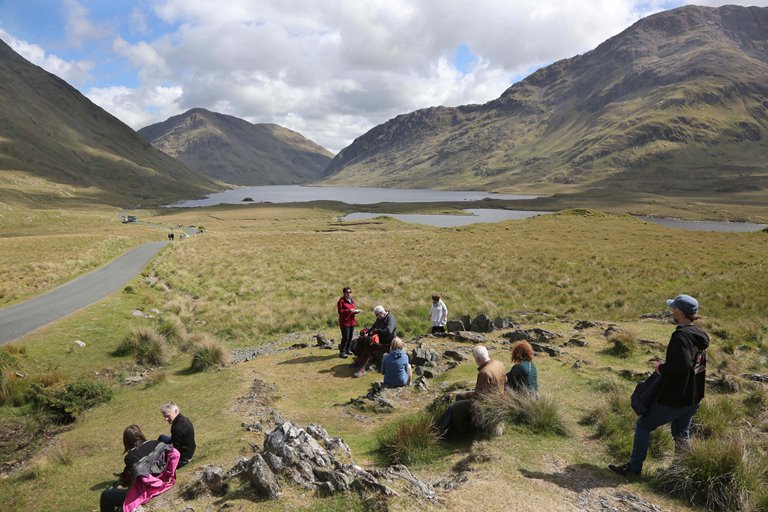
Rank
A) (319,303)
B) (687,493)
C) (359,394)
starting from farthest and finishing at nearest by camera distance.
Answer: (319,303) → (359,394) → (687,493)

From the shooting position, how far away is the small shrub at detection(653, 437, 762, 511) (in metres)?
6.16

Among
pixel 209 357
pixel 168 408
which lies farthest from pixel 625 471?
pixel 209 357

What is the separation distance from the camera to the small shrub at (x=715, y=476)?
6156 mm

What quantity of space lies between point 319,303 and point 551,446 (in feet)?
67.2

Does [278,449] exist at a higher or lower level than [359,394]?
higher

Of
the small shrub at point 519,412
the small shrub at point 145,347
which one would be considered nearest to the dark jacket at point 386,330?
the small shrub at point 519,412

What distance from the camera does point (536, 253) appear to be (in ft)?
147

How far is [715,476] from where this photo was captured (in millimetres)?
6395

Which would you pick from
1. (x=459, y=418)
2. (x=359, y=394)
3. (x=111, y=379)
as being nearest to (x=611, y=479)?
(x=459, y=418)

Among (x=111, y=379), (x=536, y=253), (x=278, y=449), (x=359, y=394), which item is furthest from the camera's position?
(x=536, y=253)

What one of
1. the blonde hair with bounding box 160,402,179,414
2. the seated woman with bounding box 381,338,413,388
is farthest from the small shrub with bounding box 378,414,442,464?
the blonde hair with bounding box 160,402,179,414

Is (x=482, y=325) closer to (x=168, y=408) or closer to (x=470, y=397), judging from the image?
(x=470, y=397)

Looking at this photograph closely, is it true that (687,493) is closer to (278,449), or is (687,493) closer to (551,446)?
(551,446)

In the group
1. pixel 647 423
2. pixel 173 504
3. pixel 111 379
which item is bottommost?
pixel 111 379
